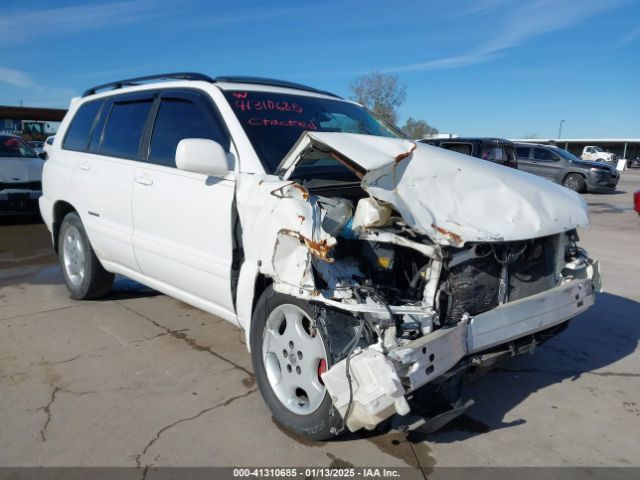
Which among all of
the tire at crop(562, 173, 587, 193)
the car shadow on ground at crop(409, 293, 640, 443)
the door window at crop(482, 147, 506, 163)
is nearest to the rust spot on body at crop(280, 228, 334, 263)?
the car shadow on ground at crop(409, 293, 640, 443)

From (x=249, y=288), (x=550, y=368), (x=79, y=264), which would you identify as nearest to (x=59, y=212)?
(x=79, y=264)

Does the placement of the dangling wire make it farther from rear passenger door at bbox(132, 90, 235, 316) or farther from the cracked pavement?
rear passenger door at bbox(132, 90, 235, 316)

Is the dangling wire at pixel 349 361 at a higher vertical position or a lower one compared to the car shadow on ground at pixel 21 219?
higher

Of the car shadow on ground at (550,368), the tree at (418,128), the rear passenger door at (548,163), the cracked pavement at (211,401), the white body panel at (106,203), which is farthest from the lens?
the tree at (418,128)

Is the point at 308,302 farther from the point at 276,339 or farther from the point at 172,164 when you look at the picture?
the point at 172,164

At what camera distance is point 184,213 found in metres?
3.57

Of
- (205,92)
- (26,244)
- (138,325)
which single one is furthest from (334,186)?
(26,244)

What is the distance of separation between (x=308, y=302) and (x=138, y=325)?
8.24 feet

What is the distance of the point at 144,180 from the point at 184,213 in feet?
2.05

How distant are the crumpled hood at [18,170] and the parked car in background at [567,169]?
1501cm

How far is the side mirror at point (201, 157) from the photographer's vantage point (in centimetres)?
310

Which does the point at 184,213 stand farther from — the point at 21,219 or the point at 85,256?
the point at 21,219

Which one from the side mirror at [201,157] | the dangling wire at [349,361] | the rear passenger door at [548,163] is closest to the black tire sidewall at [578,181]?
the rear passenger door at [548,163]

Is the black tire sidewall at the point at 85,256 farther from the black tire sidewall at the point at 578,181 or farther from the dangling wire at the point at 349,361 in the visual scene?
the black tire sidewall at the point at 578,181
